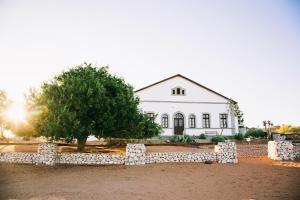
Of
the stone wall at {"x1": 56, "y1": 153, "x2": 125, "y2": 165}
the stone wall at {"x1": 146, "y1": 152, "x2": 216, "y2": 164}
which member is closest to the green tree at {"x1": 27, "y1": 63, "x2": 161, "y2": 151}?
the stone wall at {"x1": 56, "y1": 153, "x2": 125, "y2": 165}

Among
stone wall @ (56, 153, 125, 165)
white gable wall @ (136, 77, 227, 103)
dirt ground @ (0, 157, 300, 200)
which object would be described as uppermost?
white gable wall @ (136, 77, 227, 103)

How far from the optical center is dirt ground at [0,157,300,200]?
847 centimetres

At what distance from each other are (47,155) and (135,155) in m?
4.96

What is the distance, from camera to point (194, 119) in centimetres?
3262

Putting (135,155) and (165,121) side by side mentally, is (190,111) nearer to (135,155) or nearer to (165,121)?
(165,121)

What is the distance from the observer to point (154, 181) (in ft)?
34.3

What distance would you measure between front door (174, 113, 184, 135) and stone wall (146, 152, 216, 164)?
1668 centimetres

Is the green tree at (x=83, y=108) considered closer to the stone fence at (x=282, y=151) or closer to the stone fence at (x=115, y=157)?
the stone fence at (x=115, y=157)

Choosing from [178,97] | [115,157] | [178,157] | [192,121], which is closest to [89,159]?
[115,157]

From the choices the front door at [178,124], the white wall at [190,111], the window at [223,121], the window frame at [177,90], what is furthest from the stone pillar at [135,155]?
the window at [223,121]

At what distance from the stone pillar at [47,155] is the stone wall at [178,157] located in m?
5.33

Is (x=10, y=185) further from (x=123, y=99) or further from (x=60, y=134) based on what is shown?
(x=123, y=99)

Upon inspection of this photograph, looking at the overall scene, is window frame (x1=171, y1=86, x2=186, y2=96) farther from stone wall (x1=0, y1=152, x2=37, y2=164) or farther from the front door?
stone wall (x1=0, y1=152, x2=37, y2=164)

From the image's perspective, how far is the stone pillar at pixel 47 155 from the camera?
14.2 m
